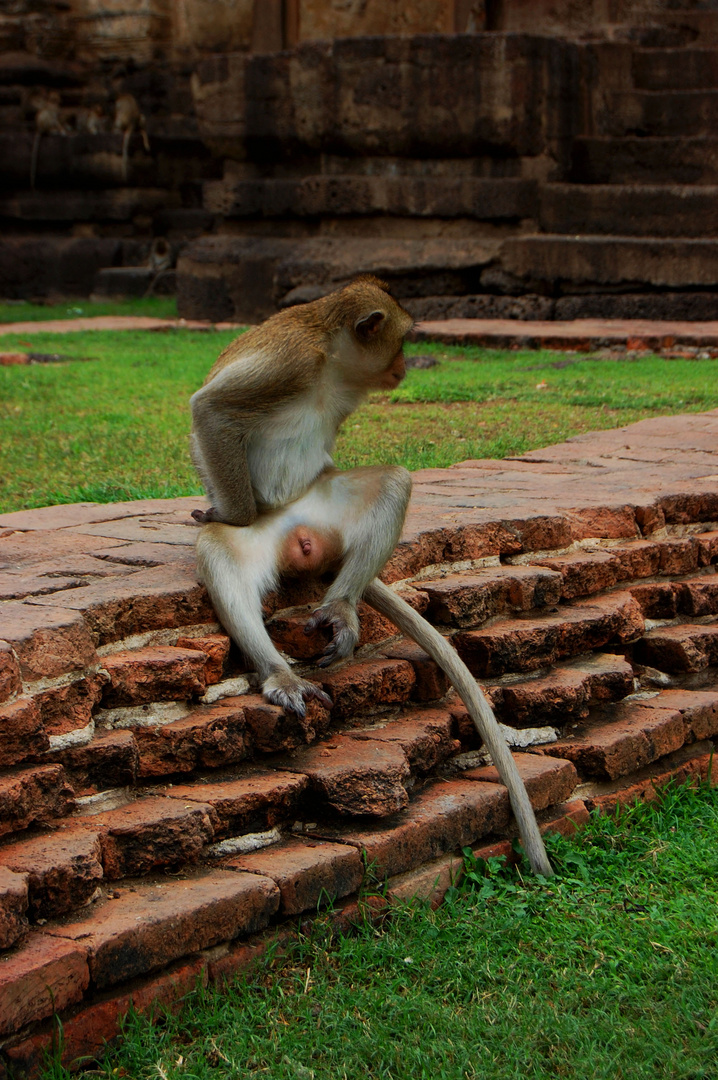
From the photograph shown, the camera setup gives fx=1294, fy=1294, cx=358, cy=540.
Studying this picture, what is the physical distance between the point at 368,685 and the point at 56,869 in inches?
46.9

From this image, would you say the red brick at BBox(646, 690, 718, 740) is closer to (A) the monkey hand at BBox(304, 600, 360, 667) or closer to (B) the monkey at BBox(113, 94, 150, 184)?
(A) the monkey hand at BBox(304, 600, 360, 667)

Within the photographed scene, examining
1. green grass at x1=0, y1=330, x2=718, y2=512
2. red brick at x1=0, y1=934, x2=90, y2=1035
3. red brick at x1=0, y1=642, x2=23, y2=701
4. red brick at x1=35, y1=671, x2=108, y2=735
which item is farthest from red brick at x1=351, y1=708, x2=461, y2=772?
green grass at x1=0, y1=330, x2=718, y2=512

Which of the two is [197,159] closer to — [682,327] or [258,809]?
[682,327]

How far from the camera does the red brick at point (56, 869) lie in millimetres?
2561

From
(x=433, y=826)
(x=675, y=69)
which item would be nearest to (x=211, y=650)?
(x=433, y=826)

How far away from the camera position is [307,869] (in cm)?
288

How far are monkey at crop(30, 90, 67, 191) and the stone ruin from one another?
543 cm

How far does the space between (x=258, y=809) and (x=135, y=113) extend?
1763 cm

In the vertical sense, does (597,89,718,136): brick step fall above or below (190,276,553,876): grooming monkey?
above

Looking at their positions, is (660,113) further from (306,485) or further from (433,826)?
(433,826)

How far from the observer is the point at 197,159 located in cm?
1944

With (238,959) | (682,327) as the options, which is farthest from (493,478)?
(682,327)

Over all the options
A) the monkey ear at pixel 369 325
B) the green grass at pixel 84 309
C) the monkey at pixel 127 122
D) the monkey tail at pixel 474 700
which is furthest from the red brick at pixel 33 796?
the monkey at pixel 127 122

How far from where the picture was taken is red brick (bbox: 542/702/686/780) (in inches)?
146
